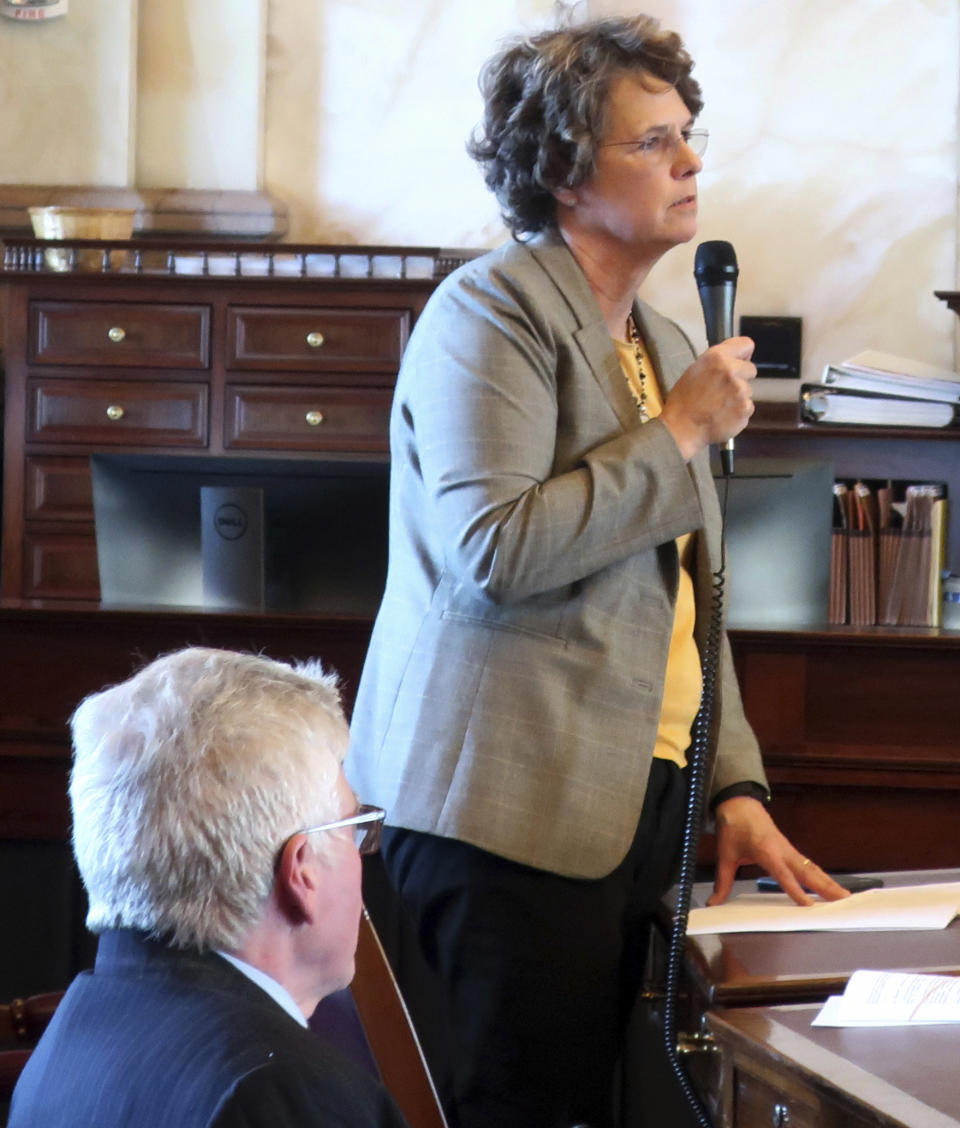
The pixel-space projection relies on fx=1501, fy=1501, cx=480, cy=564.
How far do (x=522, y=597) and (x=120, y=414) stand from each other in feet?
12.0

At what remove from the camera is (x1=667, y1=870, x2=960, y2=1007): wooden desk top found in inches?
46.5

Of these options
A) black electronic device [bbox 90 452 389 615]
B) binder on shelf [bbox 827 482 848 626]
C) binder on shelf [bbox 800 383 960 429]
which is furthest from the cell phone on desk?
binder on shelf [bbox 800 383 960 429]

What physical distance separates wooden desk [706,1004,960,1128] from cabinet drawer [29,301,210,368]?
3.92 metres

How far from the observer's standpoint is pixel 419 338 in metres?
1.50

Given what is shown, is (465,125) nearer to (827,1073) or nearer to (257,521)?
(257,521)

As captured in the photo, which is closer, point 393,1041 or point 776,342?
point 393,1041

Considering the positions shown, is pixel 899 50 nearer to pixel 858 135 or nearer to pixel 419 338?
pixel 858 135

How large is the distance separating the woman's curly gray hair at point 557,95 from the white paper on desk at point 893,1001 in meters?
0.84

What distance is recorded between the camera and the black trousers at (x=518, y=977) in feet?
4.50

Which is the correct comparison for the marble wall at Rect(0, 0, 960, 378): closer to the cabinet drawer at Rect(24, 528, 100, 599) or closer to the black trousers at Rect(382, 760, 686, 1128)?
the cabinet drawer at Rect(24, 528, 100, 599)

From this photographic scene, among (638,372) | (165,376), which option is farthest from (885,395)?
(638,372)

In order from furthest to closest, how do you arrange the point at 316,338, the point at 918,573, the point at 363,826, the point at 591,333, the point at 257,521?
1. the point at 316,338
2. the point at 918,573
3. the point at 257,521
4. the point at 591,333
5. the point at 363,826

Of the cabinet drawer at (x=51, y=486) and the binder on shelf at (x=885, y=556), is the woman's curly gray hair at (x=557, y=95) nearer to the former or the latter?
the binder on shelf at (x=885, y=556)

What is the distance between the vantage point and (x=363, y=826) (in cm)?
110
